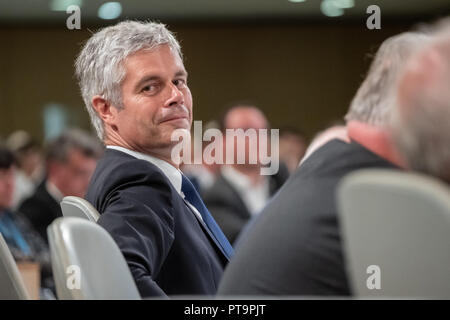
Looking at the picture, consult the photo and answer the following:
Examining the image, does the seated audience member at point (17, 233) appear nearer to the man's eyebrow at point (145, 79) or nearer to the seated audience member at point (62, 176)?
the seated audience member at point (62, 176)

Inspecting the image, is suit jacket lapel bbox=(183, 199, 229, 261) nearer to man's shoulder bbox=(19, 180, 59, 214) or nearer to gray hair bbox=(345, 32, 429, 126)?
gray hair bbox=(345, 32, 429, 126)

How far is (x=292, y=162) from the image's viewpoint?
629cm

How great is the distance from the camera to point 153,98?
1489 mm

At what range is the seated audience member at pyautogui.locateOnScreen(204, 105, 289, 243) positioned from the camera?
328cm

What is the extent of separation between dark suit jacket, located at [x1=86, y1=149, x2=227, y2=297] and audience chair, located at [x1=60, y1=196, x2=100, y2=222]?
0.02 metres

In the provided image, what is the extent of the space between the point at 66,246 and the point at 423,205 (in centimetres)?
48

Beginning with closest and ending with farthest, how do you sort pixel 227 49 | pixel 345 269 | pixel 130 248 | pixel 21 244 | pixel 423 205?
pixel 423 205, pixel 345 269, pixel 130 248, pixel 21 244, pixel 227 49

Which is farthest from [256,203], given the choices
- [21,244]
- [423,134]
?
[423,134]

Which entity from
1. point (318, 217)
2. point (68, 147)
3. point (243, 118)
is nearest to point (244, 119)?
point (243, 118)

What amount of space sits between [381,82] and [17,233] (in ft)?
7.61

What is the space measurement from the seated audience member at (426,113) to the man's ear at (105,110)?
90cm

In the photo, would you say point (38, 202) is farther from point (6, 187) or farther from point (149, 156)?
point (149, 156)

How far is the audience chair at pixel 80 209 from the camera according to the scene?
1330 mm

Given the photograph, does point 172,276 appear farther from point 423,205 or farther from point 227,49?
point 227,49
